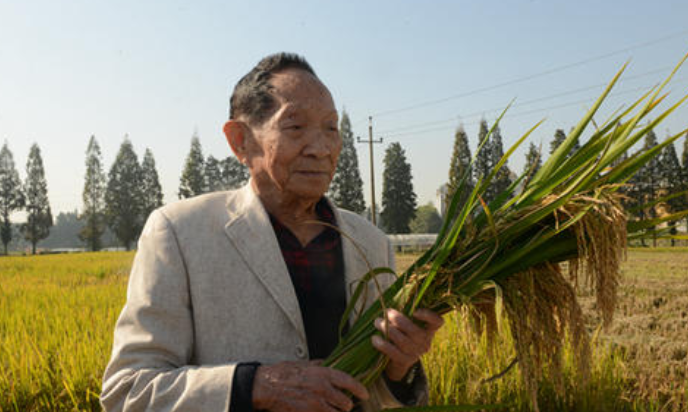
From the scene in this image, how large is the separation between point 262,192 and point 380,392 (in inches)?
26.9

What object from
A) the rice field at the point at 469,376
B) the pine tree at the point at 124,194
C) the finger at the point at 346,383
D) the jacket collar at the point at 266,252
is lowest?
the rice field at the point at 469,376

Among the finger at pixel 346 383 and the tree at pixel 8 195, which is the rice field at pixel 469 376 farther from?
the tree at pixel 8 195

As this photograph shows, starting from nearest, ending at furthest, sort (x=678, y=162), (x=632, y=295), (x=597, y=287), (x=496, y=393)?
(x=597, y=287), (x=496, y=393), (x=632, y=295), (x=678, y=162)

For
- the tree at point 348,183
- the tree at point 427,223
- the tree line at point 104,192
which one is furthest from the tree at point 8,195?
the tree at point 427,223

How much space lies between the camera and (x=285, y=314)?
1.42m

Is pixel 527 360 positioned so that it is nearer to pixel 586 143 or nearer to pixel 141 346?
pixel 586 143

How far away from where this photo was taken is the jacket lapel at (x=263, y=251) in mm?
1414

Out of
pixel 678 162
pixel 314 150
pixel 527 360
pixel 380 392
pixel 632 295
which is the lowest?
pixel 632 295

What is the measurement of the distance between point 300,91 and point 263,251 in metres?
0.47

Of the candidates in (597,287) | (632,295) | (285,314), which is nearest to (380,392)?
(285,314)

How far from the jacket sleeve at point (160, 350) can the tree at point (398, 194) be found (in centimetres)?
4300

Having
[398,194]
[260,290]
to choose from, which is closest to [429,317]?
[260,290]

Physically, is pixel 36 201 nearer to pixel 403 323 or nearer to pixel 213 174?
pixel 213 174

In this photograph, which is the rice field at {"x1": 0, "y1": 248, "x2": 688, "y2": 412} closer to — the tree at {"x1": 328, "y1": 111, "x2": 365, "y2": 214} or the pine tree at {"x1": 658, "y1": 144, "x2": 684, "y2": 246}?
the tree at {"x1": 328, "y1": 111, "x2": 365, "y2": 214}
